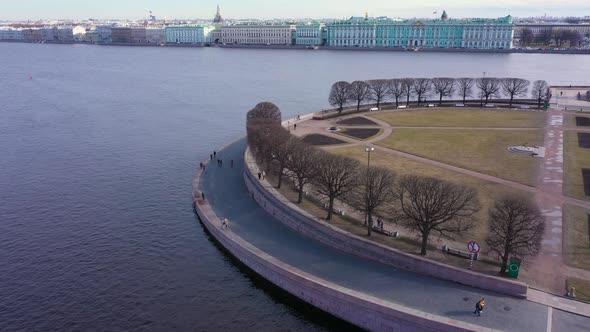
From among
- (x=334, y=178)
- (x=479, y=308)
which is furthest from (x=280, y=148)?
(x=479, y=308)

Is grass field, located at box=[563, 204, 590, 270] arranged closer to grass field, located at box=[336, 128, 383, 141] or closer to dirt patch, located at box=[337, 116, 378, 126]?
grass field, located at box=[336, 128, 383, 141]

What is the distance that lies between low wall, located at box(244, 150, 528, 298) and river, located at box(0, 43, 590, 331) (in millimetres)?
4910

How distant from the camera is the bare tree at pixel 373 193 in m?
31.0

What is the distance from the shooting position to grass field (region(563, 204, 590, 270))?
27.1m

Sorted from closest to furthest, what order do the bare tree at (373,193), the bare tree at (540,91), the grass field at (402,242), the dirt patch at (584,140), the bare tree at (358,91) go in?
the grass field at (402,242), the bare tree at (373,193), the dirt patch at (584,140), the bare tree at (358,91), the bare tree at (540,91)

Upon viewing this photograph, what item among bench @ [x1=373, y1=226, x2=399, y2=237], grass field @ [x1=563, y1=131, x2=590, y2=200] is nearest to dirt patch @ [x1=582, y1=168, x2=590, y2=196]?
grass field @ [x1=563, y1=131, x2=590, y2=200]

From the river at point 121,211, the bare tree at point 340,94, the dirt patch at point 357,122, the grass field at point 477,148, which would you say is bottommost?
the river at point 121,211

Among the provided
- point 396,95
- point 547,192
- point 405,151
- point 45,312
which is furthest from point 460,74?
point 45,312

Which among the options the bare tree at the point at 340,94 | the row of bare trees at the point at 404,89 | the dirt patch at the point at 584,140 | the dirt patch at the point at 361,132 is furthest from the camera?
the row of bare trees at the point at 404,89

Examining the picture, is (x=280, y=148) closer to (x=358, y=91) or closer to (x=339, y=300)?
(x=339, y=300)

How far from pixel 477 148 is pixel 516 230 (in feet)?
84.9

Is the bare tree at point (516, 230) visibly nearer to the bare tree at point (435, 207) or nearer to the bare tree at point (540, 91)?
the bare tree at point (435, 207)

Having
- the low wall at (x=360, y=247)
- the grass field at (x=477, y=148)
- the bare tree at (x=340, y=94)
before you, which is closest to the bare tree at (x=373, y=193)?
the low wall at (x=360, y=247)

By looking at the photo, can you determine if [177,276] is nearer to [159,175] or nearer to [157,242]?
[157,242]
